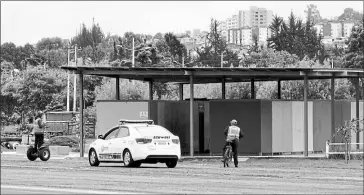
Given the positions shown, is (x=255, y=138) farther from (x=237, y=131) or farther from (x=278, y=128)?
(x=237, y=131)

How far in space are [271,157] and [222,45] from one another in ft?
342

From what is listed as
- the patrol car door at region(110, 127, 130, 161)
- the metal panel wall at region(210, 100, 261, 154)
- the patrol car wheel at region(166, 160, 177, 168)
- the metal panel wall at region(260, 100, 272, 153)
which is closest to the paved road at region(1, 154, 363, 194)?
the patrol car door at region(110, 127, 130, 161)

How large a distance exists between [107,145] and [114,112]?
822 cm

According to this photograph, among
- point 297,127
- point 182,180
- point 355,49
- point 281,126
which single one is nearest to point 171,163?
point 182,180

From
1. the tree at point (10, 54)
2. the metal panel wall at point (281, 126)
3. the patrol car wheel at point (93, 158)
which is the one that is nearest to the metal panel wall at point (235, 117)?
the metal panel wall at point (281, 126)

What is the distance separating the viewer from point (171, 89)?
93.3 meters

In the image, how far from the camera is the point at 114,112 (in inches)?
1596

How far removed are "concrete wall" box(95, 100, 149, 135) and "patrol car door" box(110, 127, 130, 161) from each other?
8214 mm

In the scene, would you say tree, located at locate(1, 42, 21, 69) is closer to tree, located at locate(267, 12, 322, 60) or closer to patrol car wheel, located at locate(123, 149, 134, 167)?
tree, located at locate(267, 12, 322, 60)

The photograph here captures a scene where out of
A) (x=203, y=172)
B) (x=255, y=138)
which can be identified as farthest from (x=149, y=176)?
(x=255, y=138)

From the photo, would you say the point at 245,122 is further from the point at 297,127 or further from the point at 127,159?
the point at 127,159

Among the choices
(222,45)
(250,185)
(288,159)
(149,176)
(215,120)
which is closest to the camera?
(250,185)

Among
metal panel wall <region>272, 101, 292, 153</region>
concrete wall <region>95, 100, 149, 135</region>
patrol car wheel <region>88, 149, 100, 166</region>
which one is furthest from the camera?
metal panel wall <region>272, 101, 292, 153</region>

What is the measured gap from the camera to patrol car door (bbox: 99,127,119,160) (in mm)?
32312
